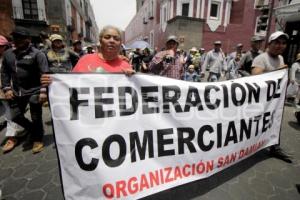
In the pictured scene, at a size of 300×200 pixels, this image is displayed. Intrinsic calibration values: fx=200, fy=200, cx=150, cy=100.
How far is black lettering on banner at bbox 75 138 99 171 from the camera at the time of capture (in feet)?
6.08

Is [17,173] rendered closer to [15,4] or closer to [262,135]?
[262,135]

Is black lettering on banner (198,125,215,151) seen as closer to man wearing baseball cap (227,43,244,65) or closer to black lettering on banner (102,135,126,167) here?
black lettering on banner (102,135,126,167)

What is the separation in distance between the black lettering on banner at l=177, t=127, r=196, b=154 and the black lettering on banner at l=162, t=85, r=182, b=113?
0.77 ft

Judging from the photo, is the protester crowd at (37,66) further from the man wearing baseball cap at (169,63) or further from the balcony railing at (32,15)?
the balcony railing at (32,15)

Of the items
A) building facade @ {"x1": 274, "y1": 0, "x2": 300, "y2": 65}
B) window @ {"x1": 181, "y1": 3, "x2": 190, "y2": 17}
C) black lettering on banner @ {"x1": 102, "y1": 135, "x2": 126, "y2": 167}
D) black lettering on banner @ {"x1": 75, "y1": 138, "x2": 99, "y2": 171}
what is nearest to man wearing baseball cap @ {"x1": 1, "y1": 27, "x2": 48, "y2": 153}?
black lettering on banner @ {"x1": 75, "y1": 138, "x2": 99, "y2": 171}

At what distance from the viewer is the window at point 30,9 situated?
18.2m

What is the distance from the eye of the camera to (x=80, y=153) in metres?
1.85

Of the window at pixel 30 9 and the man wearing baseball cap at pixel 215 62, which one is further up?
the window at pixel 30 9

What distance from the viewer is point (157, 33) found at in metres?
30.7

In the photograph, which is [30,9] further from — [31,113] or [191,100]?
[191,100]

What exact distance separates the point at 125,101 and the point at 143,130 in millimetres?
355

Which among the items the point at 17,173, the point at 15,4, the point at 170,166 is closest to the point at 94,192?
the point at 170,166

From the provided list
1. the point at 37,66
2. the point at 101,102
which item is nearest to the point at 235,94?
the point at 101,102

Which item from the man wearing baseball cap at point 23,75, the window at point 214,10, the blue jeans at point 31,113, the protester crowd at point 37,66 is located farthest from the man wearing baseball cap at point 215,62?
the window at point 214,10
